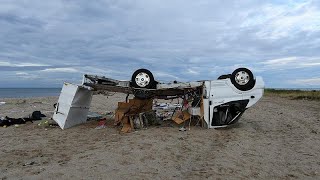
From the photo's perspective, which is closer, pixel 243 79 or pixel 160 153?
pixel 160 153

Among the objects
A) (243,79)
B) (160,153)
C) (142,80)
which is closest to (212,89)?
(243,79)

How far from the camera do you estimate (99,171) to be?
6.62 m

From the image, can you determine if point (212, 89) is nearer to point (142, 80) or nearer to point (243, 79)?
point (243, 79)

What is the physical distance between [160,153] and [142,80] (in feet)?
12.3

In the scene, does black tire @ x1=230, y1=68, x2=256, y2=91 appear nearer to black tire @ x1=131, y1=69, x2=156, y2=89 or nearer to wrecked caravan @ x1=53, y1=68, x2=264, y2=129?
wrecked caravan @ x1=53, y1=68, x2=264, y2=129

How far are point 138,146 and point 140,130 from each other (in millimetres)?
2644

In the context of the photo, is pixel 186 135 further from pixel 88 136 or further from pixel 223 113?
pixel 88 136

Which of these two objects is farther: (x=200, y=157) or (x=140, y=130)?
(x=140, y=130)

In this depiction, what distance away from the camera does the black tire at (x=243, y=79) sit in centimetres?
1131

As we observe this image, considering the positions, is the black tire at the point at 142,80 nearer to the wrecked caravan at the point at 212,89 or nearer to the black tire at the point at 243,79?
the wrecked caravan at the point at 212,89

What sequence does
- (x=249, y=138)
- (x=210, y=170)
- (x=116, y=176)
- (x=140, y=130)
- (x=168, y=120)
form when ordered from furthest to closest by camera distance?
(x=168, y=120) < (x=140, y=130) < (x=249, y=138) < (x=210, y=170) < (x=116, y=176)

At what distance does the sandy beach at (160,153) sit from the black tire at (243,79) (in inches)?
55.0

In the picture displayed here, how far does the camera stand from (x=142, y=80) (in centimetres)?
1130

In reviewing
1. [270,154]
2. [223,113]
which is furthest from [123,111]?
[270,154]
